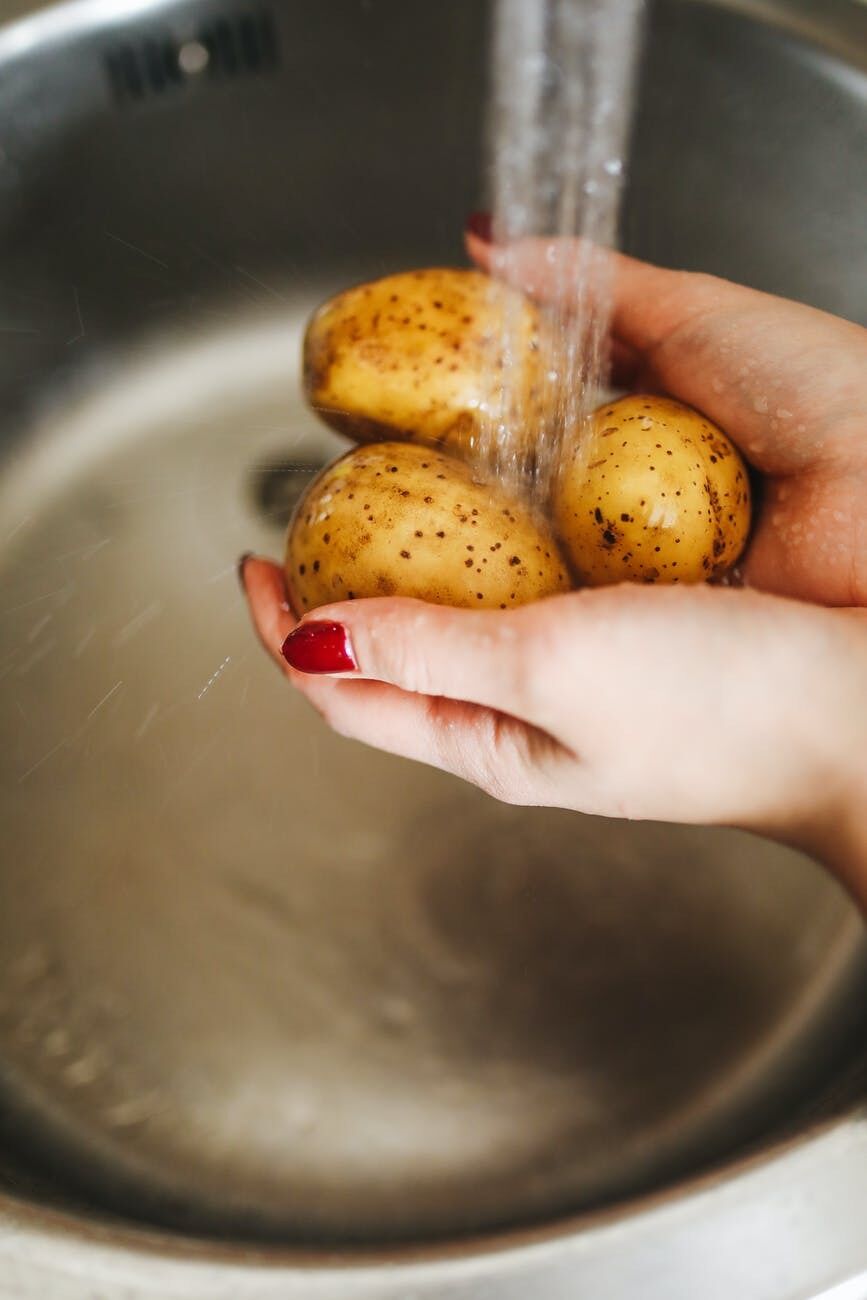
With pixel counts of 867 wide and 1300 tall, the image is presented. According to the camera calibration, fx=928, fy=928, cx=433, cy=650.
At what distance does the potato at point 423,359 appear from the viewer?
62 cm

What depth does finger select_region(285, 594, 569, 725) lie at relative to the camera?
434 millimetres

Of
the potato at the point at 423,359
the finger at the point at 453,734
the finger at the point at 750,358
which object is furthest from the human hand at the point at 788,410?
the finger at the point at 453,734

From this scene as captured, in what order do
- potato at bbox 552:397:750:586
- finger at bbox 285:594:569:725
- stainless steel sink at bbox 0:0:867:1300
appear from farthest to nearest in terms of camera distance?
stainless steel sink at bbox 0:0:867:1300 < potato at bbox 552:397:750:586 < finger at bbox 285:594:569:725

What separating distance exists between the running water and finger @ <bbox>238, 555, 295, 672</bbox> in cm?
17

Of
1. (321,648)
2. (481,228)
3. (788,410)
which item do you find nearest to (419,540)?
(321,648)

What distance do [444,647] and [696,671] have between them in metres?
0.12

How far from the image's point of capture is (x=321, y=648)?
501mm

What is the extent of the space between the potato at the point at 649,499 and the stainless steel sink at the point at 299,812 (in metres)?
0.22

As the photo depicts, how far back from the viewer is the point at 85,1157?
66 cm

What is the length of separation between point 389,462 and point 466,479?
49mm

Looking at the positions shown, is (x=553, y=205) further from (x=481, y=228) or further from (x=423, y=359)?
(x=423, y=359)

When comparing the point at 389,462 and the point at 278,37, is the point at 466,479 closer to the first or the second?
the point at 389,462

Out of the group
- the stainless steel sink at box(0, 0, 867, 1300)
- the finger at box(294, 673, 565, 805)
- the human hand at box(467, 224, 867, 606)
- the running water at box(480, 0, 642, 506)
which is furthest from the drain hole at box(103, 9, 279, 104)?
the finger at box(294, 673, 565, 805)

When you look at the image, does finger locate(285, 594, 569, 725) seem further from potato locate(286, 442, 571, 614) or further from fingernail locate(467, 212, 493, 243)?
fingernail locate(467, 212, 493, 243)
